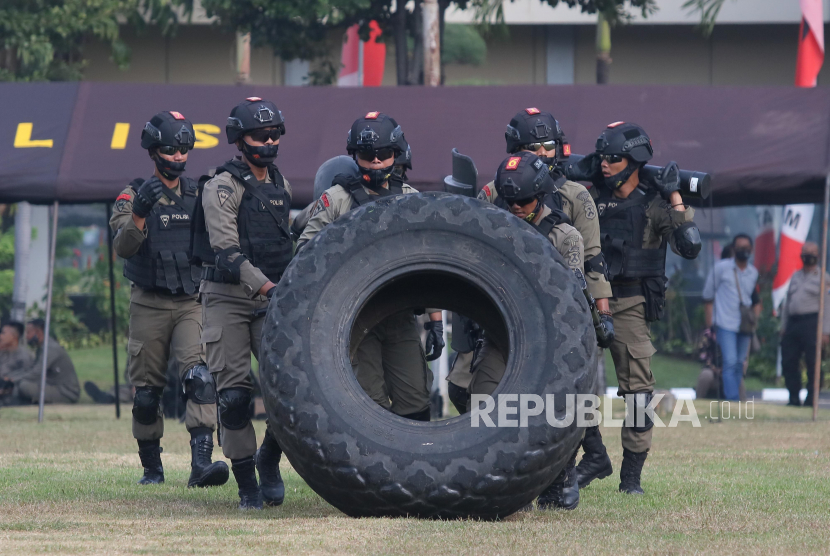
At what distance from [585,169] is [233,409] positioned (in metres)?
2.49

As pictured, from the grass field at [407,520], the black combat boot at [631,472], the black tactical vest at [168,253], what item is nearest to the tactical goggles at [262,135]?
the black tactical vest at [168,253]

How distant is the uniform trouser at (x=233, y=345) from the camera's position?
600 centimetres

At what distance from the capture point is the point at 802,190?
431 inches

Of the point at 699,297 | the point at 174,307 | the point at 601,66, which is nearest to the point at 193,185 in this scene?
the point at 174,307

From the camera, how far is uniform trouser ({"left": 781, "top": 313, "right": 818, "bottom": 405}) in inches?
519

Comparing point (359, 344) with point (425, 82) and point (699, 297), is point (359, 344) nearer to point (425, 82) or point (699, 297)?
point (425, 82)

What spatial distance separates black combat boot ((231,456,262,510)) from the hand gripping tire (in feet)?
2.52

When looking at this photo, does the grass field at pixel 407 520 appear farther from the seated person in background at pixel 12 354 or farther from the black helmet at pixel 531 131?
the seated person in background at pixel 12 354

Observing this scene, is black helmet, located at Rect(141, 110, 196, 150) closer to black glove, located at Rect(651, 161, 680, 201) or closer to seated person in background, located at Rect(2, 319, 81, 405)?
black glove, located at Rect(651, 161, 680, 201)

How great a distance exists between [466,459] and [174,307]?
276cm

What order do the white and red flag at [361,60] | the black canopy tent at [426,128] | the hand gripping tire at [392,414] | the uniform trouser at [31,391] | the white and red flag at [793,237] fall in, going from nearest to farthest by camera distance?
the hand gripping tire at [392,414], the black canopy tent at [426,128], the uniform trouser at [31,391], the white and red flag at [793,237], the white and red flag at [361,60]

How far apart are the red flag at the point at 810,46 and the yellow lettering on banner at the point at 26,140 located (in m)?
8.46

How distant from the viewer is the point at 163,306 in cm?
719

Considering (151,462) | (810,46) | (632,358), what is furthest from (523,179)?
(810,46)
